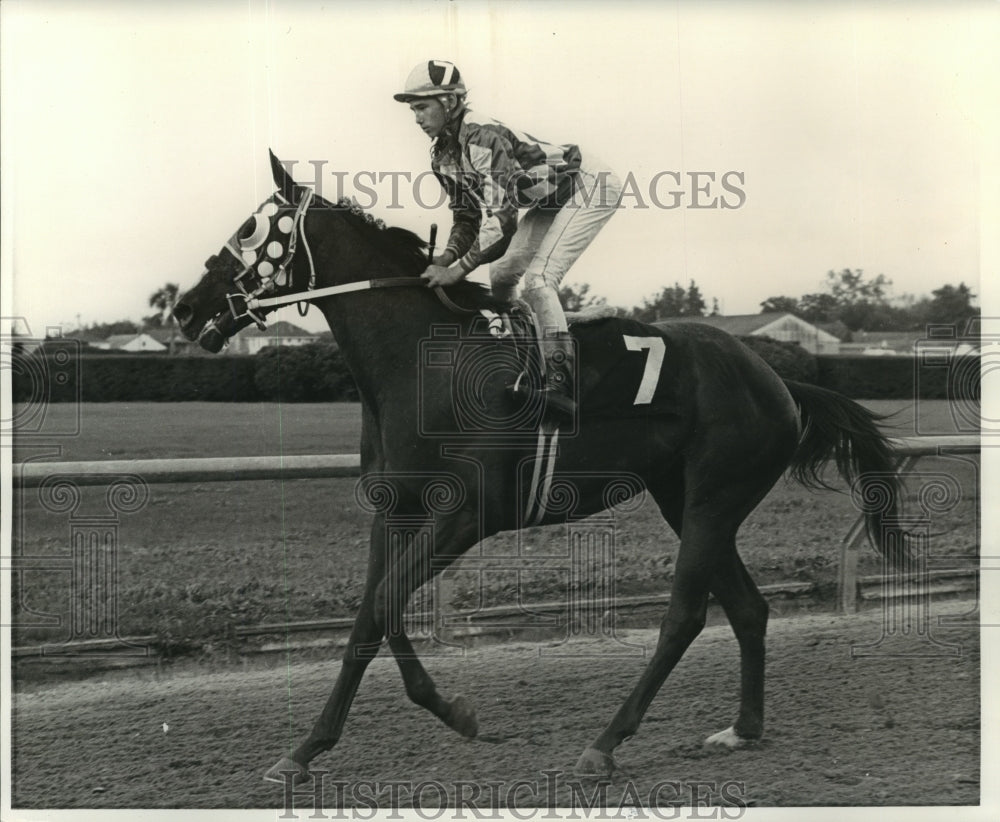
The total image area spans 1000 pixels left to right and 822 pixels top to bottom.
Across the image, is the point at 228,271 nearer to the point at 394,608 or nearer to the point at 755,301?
the point at 394,608

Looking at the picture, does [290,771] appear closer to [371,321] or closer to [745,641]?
[371,321]

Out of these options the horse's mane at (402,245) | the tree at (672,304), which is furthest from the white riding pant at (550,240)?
the tree at (672,304)

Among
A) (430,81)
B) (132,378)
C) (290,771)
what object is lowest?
(290,771)

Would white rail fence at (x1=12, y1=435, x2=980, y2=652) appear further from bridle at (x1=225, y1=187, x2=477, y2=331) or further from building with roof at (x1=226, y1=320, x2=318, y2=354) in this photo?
bridle at (x1=225, y1=187, x2=477, y2=331)

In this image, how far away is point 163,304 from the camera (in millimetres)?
4934

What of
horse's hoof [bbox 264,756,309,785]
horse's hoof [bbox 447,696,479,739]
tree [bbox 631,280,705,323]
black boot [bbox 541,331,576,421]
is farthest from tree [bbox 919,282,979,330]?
horse's hoof [bbox 264,756,309,785]

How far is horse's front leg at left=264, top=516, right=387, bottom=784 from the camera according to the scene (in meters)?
4.25

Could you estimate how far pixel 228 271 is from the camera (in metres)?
4.34

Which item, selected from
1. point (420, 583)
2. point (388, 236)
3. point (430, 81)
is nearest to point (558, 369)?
point (388, 236)

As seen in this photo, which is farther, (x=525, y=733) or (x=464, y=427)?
(x=525, y=733)

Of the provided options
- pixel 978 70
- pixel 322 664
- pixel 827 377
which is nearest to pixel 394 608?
pixel 322 664

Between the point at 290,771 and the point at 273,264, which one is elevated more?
the point at 273,264

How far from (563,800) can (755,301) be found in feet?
7.67

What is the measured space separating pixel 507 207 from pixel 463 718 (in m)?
2.03
